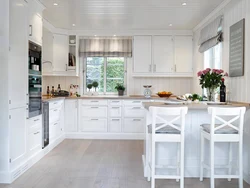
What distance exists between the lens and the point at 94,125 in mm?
5867

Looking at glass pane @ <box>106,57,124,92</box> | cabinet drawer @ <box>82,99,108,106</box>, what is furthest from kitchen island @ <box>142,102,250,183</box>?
glass pane @ <box>106,57,124,92</box>

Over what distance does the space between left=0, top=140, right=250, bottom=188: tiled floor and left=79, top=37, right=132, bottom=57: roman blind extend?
7.78 ft

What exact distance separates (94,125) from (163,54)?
2342 mm

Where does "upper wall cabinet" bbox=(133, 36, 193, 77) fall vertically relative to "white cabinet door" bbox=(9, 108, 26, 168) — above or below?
above

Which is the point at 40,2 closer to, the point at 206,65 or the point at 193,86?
the point at 206,65

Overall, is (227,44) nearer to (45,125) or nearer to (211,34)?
(211,34)

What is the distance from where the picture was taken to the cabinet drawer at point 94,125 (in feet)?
19.2

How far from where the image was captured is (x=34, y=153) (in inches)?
156

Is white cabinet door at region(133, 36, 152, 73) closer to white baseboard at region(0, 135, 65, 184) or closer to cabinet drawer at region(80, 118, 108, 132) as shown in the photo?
cabinet drawer at region(80, 118, 108, 132)

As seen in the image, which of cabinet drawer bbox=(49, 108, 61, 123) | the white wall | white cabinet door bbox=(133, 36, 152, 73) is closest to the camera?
the white wall

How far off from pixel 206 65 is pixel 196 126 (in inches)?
89.7

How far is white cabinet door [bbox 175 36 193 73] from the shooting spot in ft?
20.2

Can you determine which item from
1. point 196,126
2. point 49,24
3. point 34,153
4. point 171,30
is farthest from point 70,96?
point 196,126

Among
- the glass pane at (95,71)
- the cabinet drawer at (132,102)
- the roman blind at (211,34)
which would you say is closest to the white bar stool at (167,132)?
the roman blind at (211,34)
